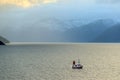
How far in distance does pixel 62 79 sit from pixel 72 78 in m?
5.19

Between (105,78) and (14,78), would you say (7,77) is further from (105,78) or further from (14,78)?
(105,78)

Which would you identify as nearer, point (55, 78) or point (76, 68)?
point (55, 78)

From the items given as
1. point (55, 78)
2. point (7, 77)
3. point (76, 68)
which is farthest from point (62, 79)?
point (76, 68)

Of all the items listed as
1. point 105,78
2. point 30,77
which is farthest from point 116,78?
point 30,77

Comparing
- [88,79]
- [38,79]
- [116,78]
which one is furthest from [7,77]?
[116,78]

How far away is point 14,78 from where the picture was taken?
11881 centimetres

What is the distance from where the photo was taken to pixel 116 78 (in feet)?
395

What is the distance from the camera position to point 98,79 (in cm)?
11862

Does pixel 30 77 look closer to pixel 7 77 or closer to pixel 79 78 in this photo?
pixel 7 77

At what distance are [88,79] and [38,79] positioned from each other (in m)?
17.1

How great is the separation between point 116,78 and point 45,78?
2462 cm

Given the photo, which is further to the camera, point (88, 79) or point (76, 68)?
point (76, 68)

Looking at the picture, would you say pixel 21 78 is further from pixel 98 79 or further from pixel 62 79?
pixel 98 79

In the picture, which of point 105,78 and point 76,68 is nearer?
point 105,78
